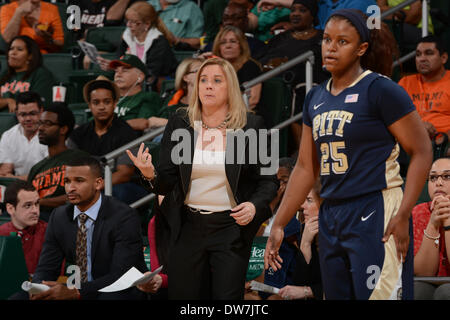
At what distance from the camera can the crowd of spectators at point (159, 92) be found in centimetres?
434

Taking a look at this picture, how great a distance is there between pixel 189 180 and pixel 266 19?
491 centimetres

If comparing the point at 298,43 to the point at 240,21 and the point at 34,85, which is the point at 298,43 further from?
the point at 34,85

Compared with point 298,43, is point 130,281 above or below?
below

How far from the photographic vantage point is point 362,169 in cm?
267

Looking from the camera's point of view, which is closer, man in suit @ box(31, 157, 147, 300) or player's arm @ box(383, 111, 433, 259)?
player's arm @ box(383, 111, 433, 259)

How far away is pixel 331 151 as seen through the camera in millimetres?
A: 2730

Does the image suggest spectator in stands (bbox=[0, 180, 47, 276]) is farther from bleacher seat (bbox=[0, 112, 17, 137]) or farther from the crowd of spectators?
bleacher seat (bbox=[0, 112, 17, 137])

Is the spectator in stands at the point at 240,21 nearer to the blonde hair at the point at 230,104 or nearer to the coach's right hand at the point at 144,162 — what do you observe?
the blonde hair at the point at 230,104

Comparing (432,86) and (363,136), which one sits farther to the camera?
(432,86)

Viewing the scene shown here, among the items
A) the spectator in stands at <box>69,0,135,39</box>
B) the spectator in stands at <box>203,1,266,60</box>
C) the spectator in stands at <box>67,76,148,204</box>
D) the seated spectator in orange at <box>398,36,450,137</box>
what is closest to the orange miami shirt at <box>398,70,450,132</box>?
the seated spectator in orange at <box>398,36,450,137</box>

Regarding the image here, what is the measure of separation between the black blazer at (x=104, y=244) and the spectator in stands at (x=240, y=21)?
3418mm

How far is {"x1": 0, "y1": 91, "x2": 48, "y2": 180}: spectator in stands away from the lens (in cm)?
655

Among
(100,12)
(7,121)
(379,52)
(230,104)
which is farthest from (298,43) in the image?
(379,52)

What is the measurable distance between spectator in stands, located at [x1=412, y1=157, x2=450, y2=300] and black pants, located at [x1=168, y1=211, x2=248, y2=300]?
108cm
